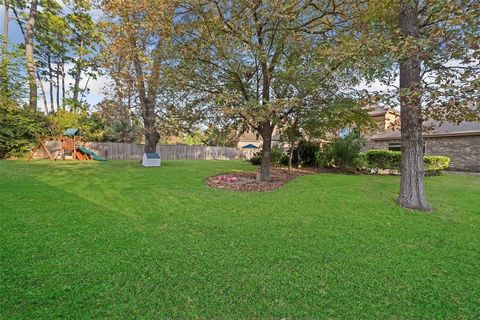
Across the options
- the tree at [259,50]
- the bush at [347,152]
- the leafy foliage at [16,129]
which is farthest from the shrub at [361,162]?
the leafy foliage at [16,129]

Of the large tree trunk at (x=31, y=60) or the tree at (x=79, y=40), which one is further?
the tree at (x=79, y=40)

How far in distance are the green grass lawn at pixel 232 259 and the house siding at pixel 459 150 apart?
12.0m

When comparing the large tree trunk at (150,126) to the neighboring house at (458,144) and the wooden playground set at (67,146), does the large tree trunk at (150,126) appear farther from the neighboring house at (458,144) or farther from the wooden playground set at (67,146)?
the neighboring house at (458,144)

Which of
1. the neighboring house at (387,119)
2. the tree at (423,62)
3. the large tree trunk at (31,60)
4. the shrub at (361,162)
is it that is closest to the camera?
the tree at (423,62)

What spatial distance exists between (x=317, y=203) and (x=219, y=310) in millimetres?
4000

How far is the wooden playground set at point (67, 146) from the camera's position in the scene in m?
15.7

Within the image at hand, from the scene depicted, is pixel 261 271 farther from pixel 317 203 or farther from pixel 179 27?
pixel 179 27

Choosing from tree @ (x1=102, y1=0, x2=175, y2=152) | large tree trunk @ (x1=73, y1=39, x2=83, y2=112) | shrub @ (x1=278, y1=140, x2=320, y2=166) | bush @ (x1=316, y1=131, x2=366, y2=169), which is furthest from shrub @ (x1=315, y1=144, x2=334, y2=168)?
large tree trunk @ (x1=73, y1=39, x2=83, y2=112)

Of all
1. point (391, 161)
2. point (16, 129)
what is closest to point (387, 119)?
point (391, 161)

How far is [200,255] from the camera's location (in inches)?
122

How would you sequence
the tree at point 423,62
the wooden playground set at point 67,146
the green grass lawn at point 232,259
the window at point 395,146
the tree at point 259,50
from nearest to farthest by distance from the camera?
the green grass lawn at point 232,259
the tree at point 423,62
the tree at point 259,50
the wooden playground set at point 67,146
the window at point 395,146

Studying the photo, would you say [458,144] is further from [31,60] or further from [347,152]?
[31,60]

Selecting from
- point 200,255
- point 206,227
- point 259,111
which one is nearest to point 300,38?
point 259,111

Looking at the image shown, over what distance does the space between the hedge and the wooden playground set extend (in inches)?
657
